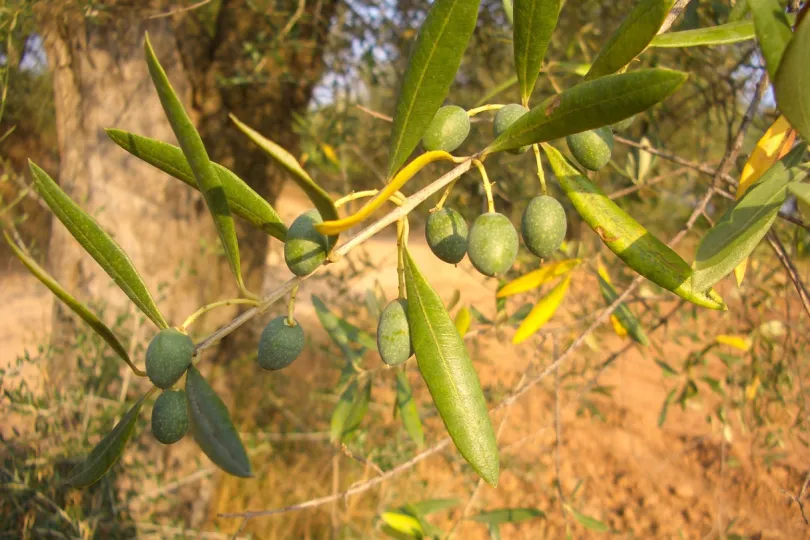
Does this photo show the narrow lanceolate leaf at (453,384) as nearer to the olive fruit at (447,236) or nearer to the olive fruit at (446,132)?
the olive fruit at (447,236)

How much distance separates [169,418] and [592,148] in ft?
1.85

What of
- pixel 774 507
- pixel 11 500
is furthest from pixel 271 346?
pixel 774 507

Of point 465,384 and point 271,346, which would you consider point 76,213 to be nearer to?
point 271,346

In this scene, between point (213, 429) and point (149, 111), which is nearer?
point (213, 429)

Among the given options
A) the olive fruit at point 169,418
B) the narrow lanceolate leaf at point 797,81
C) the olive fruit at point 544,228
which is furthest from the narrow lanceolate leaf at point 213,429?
the narrow lanceolate leaf at point 797,81

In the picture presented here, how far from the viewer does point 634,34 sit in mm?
588

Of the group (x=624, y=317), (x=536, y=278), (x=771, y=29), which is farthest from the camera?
(x=624, y=317)

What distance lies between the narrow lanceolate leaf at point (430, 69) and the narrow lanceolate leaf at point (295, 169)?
170 millimetres

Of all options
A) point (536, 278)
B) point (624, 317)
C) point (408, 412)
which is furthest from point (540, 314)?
point (408, 412)

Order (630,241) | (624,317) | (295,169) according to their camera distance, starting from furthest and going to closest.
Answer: (624,317) < (630,241) < (295,169)

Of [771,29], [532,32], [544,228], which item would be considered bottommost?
[544,228]

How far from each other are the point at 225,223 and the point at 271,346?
0.48ft

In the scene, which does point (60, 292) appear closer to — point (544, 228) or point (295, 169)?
point (295, 169)

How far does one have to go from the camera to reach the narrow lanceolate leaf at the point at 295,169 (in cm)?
43
